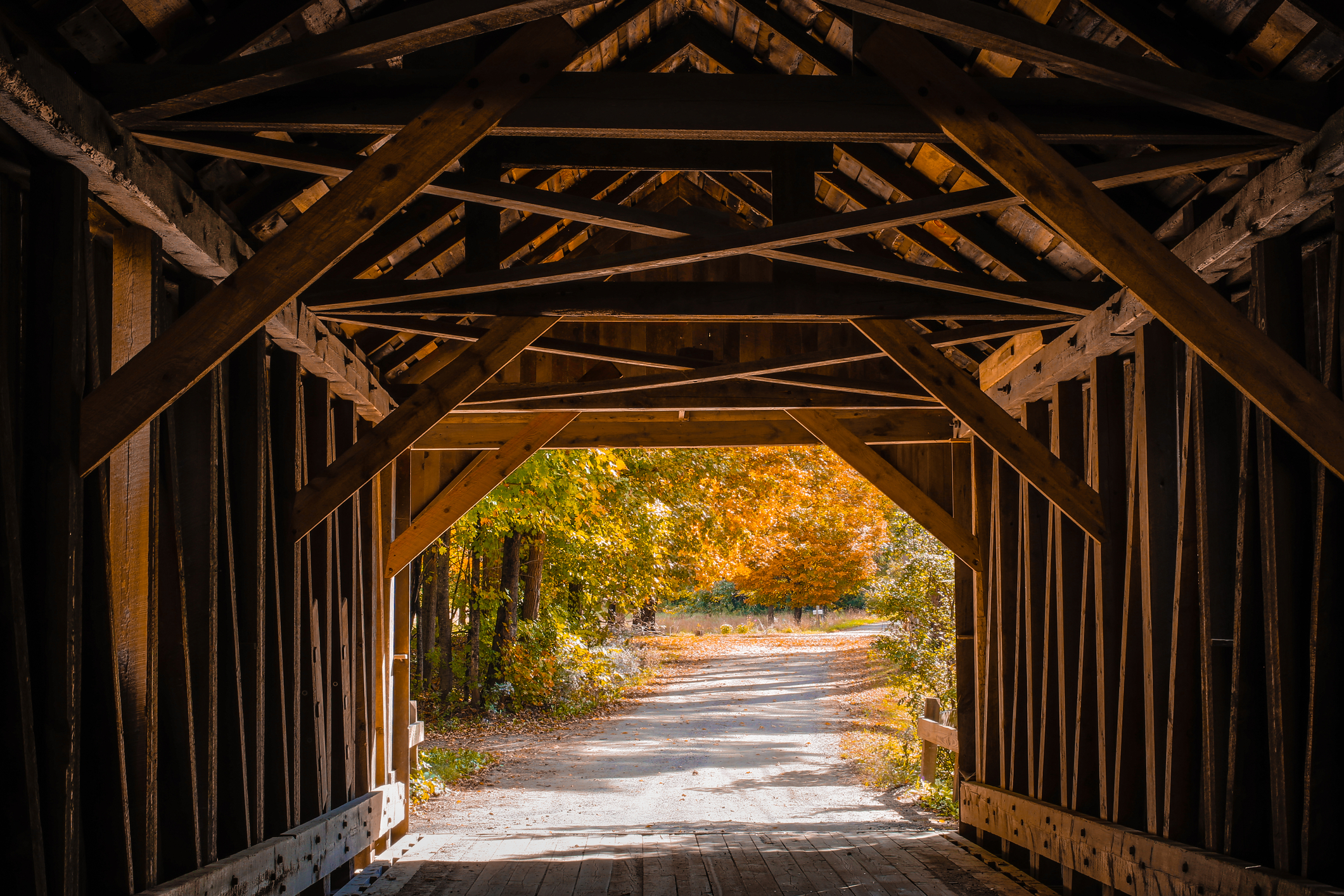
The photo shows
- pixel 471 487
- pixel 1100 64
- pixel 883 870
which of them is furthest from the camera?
pixel 471 487

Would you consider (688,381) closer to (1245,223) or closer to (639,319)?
(639,319)

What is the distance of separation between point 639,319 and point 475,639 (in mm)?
9693

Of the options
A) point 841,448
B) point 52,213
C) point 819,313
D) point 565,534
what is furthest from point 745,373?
point 565,534

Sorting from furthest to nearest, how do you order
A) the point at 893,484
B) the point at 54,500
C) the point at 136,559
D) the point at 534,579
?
the point at 534,579 < the point at 893,484 < the point at 136,559 < the point at 54,500

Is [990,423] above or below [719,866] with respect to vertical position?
above

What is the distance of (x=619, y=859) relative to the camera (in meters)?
6.21

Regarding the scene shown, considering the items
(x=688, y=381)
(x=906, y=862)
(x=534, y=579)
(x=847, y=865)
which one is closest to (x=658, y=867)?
(x=847, y=865)

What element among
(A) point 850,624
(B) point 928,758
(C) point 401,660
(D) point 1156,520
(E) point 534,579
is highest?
(D) point 1156,520

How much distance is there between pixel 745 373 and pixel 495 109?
3.06 metres

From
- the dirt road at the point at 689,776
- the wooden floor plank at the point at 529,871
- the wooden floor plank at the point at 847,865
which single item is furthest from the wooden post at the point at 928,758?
the wooden floor plank at the point at 529,871

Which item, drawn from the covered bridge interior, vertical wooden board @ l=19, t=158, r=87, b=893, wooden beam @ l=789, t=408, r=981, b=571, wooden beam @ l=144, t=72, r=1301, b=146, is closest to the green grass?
wooden beam @ l=789, t=408, r=981, b=571

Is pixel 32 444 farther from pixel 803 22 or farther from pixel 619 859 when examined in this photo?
pixel 619 859

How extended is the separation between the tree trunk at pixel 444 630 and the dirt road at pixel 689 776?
1.90 m

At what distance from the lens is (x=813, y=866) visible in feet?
19.6
